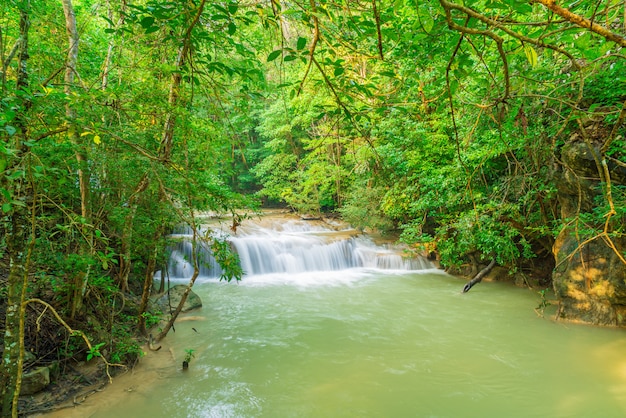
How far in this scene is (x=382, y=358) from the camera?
496 centimetres

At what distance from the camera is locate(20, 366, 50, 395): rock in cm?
338

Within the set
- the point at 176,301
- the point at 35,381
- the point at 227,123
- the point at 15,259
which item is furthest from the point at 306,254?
the point at 15,259

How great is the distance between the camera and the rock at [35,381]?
3.38 m

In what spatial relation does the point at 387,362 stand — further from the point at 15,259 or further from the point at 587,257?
the point at 15,259

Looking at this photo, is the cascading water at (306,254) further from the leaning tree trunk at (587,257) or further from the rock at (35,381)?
the rock at (35,381)

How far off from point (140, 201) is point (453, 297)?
6957 millimetres

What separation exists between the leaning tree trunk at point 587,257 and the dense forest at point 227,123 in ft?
0.09

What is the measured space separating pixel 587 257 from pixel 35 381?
307 inches

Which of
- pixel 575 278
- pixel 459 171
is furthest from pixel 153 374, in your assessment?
pixel 575 278

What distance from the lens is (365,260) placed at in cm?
1177

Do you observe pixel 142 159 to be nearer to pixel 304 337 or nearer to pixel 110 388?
pixel 110 388

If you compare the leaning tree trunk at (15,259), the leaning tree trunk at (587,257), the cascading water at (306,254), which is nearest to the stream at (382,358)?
the leaning tree trunk at (587,257)

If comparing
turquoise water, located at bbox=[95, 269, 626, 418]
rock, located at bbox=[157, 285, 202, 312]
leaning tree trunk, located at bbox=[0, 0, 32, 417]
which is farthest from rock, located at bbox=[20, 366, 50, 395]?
rock, located at bbox=[157, 285, 202, 312]

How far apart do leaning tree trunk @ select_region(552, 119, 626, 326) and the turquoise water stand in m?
0.41
